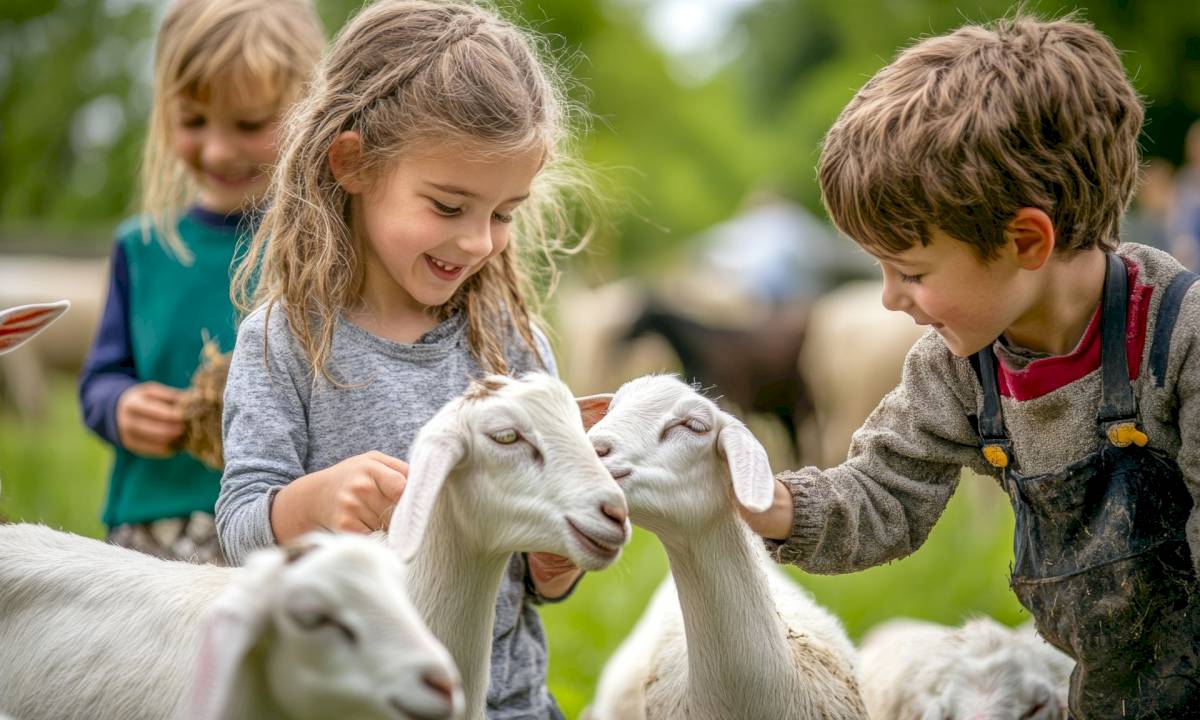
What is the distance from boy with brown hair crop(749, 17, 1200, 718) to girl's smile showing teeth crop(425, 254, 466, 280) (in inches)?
35.5

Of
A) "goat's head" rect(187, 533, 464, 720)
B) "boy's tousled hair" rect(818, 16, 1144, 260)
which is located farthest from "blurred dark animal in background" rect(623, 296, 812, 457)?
"goat's head" rect(187, 533, 464, 720)

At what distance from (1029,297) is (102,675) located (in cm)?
211

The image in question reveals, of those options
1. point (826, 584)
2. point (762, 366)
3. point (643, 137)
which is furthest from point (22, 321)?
point (643, 137)

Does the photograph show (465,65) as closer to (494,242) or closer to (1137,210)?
(494,242)

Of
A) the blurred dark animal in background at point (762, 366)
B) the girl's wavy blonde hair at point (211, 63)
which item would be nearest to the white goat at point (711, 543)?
the girl's wavy blonde hair at point (211, 63)

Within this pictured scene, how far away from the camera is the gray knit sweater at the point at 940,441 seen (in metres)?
2.71

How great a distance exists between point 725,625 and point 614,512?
588 millimetres

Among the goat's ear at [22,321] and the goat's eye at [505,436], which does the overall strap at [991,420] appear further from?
the goat's ear at [22,321]

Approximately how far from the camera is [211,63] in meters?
4.15

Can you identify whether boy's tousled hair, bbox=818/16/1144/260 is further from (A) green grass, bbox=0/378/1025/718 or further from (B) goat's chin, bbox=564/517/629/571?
(A) green grass, bbox=0/378/1025/718

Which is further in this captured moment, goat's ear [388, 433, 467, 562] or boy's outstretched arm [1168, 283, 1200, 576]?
boy's outstretched arm [1168, 283, 1200, 576]

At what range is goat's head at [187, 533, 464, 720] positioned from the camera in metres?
2.00

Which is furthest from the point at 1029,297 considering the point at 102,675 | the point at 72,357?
the point at 72,357

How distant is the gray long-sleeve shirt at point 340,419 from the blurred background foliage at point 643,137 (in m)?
0.77
